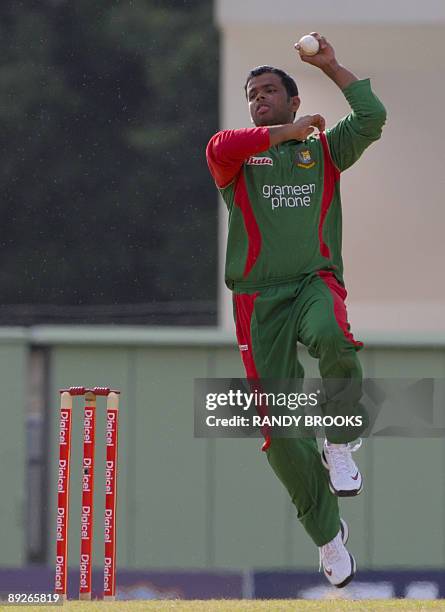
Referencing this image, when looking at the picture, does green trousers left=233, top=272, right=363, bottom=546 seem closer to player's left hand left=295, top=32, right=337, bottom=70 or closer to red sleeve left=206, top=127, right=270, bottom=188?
red sleeve left=206, top=127, right=270, bottom=188

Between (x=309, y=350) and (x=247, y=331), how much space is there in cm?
27

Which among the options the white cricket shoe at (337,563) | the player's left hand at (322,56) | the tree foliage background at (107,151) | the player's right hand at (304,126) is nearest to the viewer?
the player's right hand at (304,126)

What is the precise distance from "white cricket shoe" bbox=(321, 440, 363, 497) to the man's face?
44.5 inches

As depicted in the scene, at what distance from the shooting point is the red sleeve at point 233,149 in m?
5.49

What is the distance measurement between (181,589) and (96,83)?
1642cm

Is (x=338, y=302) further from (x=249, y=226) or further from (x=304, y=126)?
(x=304, y=126)

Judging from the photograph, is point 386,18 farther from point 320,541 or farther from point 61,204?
point 61,204

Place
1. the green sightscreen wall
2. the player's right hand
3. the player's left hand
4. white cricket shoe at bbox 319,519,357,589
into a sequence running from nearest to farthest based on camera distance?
the player's right hand → the player's left hand → white cricket shoe at bbox 319,519,357,589 → the green sightscreen wall

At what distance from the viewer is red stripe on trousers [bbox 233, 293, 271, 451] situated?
572 centimetres

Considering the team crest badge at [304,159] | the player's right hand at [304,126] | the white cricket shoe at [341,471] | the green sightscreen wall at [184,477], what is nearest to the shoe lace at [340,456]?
the white cricket shoe at [341,471]

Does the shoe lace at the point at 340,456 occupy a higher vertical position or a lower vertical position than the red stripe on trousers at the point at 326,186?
lower

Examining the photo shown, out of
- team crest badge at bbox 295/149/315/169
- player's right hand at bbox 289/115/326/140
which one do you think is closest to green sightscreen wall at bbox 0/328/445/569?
team crest badge at bbox 295/149/315/169

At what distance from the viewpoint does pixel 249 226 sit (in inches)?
223

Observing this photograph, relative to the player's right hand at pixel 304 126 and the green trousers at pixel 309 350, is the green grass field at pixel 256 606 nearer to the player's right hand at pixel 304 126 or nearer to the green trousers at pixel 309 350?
the green trousers at pixel 309 350
